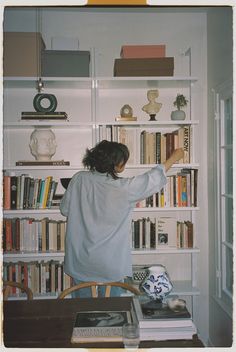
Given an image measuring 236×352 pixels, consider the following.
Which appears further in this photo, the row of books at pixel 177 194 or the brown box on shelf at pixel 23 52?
the row of books at pixel 177 194

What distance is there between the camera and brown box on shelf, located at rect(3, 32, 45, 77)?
9.66ft

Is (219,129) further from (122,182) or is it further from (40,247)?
(40,247)

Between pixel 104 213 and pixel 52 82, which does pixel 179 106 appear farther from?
pixel 104 213

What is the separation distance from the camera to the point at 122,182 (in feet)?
7.67

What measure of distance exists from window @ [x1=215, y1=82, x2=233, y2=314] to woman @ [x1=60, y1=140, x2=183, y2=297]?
0.79 metres

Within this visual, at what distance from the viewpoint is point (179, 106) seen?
3.11m

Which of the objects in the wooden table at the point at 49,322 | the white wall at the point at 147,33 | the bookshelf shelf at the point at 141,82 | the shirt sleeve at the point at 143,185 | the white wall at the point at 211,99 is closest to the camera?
the wooden table at the point at 49,322

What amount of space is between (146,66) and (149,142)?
2.00 ft

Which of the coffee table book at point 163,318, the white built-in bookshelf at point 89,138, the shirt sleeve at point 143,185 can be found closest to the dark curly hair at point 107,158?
the shirt sleeve at point 143,185

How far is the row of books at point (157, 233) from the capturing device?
308 cm

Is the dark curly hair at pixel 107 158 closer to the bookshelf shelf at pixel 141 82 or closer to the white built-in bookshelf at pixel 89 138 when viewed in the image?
the white built-in bookshelf at pixel 89 138

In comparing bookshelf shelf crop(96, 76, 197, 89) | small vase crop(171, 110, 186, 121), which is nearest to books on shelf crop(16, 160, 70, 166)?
bookshelf shelf crop(96, 76, 197, 89)

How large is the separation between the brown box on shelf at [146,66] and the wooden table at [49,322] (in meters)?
1.87

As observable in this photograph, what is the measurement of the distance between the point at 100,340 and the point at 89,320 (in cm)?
15
